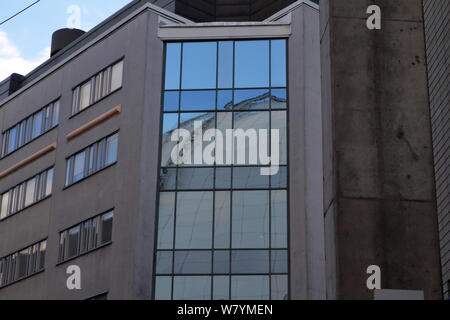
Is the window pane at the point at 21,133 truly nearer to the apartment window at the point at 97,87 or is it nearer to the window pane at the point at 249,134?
the apartment window at the point at 97,87

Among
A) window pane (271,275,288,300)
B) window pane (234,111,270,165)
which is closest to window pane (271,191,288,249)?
window pane (271,275,288,300)

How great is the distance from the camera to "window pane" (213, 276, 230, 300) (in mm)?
38375

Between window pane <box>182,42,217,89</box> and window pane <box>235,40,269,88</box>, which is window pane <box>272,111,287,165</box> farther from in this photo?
window pane <box>182,42,217,89</box>

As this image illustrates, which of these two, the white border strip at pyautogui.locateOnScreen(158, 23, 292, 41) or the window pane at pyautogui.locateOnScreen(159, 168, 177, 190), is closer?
the window pane at pyautogui.locateOnScreen(159, 168, 177, 190)

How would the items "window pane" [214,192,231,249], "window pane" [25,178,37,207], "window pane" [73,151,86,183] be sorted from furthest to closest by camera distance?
1. "window pane" [25,178,37,207]
2. "window pane" [73,151,86,183]
3. "window pane" [214,192,231,249]

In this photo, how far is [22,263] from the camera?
4741 cm

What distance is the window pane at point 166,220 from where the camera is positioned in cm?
4000

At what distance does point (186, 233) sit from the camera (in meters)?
39.8

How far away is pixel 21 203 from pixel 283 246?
17358 mm

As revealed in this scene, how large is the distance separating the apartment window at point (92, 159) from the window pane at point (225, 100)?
5517mm

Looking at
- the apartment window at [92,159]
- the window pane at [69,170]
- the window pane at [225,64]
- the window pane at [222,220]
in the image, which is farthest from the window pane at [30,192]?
the window pane at [225,64]

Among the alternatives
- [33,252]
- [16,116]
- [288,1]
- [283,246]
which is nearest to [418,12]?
[283,246]

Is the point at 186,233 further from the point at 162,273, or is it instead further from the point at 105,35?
the point at 105,35

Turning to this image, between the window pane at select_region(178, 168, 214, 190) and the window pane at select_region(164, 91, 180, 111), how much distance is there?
10.6 ft
